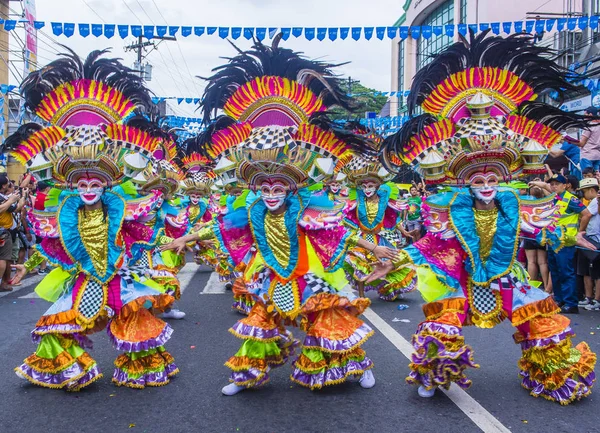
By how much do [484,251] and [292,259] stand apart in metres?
1.47

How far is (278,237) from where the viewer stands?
4773 millimetres

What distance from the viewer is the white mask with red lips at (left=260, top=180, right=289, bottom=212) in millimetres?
4723

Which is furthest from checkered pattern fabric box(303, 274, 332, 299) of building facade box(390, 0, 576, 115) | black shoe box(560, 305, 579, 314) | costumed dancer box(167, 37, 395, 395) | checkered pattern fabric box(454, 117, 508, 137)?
building facade box(390, 0, 576, 115)

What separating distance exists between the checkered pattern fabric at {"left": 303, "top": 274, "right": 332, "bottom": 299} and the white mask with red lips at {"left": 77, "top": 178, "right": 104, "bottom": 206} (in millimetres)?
1788

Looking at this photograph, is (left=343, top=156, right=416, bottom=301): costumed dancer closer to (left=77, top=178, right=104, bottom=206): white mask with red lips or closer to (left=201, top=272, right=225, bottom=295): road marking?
(left=201, top=272, right=225, bottom=295): road marking

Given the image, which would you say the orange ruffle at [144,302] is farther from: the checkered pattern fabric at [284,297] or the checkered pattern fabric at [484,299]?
the checkered pattern fabric at [484,299]

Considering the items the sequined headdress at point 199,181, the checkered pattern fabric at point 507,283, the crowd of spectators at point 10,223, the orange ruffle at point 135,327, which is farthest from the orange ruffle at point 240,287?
the sequined headdress at point 199,181

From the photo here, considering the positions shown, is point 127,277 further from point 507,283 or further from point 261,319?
point 507,283

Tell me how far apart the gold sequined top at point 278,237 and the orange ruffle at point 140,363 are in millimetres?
1288

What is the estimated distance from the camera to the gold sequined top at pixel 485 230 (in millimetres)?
4590

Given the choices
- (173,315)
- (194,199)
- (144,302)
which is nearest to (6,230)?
(194,199)

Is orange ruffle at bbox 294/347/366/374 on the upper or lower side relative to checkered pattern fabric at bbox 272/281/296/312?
lower

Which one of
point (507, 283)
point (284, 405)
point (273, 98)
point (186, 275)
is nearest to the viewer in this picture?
point (284, 405)

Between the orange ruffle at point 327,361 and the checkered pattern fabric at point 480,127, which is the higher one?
the checkered pattern fabric at point 480,127
